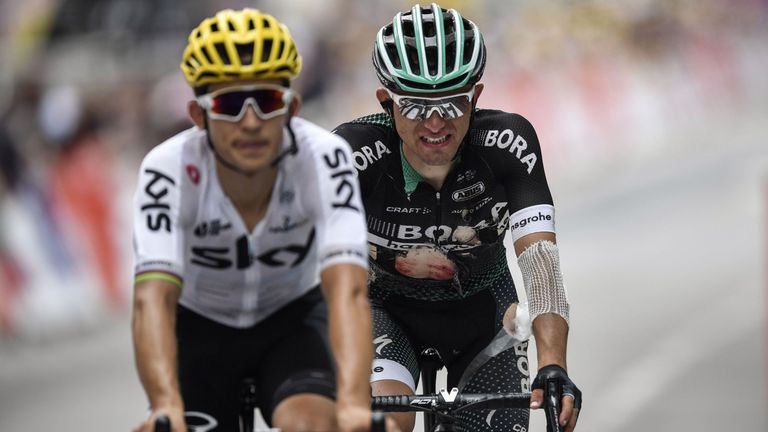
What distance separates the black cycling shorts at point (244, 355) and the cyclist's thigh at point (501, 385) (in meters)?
0.78

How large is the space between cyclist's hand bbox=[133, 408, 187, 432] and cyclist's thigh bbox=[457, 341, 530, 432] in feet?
4.76

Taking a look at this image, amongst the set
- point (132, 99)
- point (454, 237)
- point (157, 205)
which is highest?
point (132, 99)

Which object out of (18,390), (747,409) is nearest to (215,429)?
(18,390)

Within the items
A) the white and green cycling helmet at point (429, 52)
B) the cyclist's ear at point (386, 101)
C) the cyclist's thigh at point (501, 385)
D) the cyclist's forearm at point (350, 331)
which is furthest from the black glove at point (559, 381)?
the cyclist's ear at point (386, 101)

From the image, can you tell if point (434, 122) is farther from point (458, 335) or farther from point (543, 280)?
point (458, 335)

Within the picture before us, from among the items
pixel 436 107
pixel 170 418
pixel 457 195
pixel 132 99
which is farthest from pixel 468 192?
pixel 132 99

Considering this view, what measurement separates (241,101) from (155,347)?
0.72 meters

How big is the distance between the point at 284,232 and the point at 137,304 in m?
0.53

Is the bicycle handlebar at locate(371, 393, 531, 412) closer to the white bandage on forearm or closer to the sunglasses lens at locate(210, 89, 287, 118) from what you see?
the white bandage on forearm

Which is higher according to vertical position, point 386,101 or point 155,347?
point 386,101

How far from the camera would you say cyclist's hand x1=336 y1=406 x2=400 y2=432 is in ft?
13.4

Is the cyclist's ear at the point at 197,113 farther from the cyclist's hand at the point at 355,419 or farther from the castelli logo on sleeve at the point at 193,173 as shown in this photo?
the cyclist's hand at the point at 355,419

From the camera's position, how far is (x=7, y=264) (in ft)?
36.2

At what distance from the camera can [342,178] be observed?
4.46m
